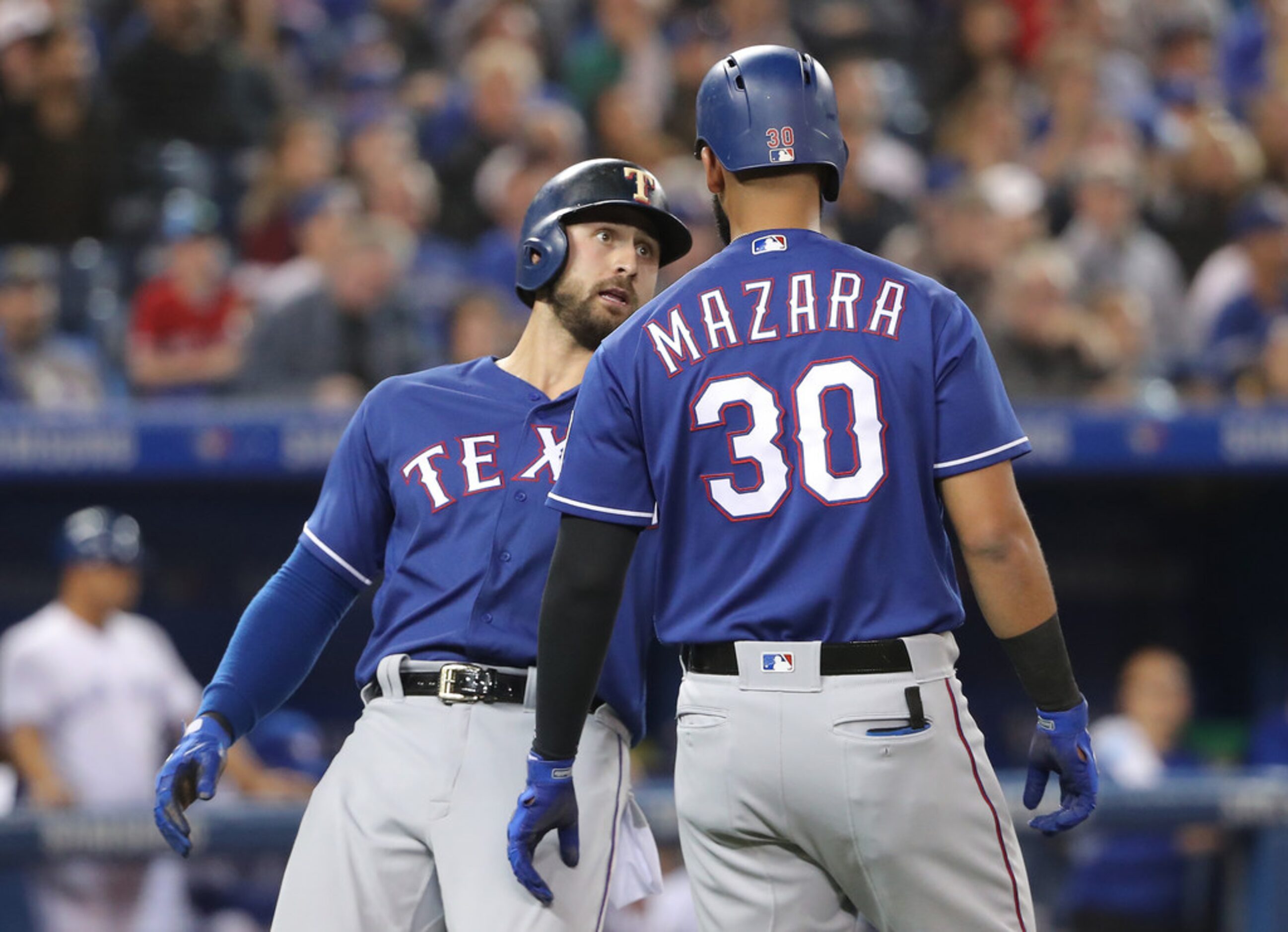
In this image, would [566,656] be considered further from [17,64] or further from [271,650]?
[17,64]

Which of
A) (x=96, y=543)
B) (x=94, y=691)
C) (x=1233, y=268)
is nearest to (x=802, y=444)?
(x=96, y=543)

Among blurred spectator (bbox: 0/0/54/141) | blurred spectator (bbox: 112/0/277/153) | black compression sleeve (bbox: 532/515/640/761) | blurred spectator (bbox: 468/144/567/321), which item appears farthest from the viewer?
blurred spectator (bbox: 112/0/277/153)

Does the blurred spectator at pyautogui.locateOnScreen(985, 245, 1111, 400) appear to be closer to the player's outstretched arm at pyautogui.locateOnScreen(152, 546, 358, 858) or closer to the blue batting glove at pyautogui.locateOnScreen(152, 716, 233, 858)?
the player's outstretched arm at pyautogui.locateOnScreen(152, 546, 358, 858)

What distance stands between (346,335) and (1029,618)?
14.3 ft

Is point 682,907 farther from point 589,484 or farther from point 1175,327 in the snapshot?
point 1175,327

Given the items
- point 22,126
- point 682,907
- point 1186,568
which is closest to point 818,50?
point 1186,568

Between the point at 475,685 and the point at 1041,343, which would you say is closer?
the point at 475,685

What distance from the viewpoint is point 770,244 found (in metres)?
2.54

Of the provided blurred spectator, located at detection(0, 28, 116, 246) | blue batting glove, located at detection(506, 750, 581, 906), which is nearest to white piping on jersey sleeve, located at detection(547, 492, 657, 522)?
blue batting glove, located at detection(506, 750, 581, 906)

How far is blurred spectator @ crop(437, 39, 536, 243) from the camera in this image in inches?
297

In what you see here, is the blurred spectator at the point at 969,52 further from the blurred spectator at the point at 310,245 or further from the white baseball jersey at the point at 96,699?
the white baseball jersey at the point at 96,699

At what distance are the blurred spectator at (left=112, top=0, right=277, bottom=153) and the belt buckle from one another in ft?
18.2

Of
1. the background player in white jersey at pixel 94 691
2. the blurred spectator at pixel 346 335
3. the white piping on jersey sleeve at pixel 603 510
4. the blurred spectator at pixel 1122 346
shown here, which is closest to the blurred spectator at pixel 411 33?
the blurred spectator at pixel 346 335

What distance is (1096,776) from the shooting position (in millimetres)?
2566
